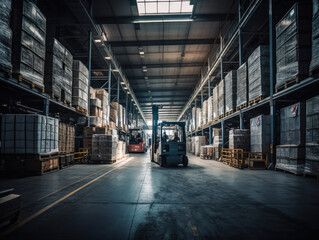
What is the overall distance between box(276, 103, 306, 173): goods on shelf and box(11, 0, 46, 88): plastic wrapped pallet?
384 inches

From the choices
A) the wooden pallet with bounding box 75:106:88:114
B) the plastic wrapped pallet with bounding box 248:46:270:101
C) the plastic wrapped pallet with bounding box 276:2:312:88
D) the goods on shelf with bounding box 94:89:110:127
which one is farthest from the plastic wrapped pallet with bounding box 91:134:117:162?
the plastic wrapped pallet with bounding box 276:2:312:88

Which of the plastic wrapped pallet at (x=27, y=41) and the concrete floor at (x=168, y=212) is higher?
the plastic wrapped pallet at (x=27, y=41)

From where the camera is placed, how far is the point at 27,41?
7.15 metres

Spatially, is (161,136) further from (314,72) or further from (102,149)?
(314,72)

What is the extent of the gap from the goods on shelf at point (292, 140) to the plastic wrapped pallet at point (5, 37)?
9.79m

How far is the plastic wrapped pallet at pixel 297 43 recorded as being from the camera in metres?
7.00

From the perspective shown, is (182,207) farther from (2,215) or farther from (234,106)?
(234,106)

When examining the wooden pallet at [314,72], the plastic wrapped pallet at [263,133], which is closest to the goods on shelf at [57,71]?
the plastic wrapped pallet at [263,133]

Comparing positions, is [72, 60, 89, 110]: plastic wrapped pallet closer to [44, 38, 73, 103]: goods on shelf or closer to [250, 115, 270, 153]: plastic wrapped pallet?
[44, 38, 73, 103]: goods on shelf

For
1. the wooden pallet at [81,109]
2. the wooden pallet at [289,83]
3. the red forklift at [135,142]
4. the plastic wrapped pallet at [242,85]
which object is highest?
the plastic wrapped pallet at [242,85]

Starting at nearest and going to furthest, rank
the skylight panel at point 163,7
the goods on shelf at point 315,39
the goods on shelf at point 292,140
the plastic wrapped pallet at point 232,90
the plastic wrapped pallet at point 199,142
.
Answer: the goods on shelf at point 315,39 < the goods on shelf at point 292,140 < the plastic wrapped pallet at point 232,90 < the skylight panel at point 163,7 < the plastic wrapped pallet at point 199,142

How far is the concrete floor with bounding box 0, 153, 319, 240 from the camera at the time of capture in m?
2.64

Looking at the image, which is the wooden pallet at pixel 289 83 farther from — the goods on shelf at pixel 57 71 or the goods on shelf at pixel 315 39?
the goods on shelf at pixel 57 71

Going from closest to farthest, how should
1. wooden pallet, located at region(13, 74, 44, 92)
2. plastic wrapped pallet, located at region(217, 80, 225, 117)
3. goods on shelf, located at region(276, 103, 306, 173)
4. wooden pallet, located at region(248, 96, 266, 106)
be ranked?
wooden pallet, located at region(13, 74, 44, 92) < goods on shelf, located at region(276, 103, 306, 173) < wooden pallet, located at region(248, 96, 266, 106) < plastic wrapped pallet, located at region(217, 80, 225, 117)
